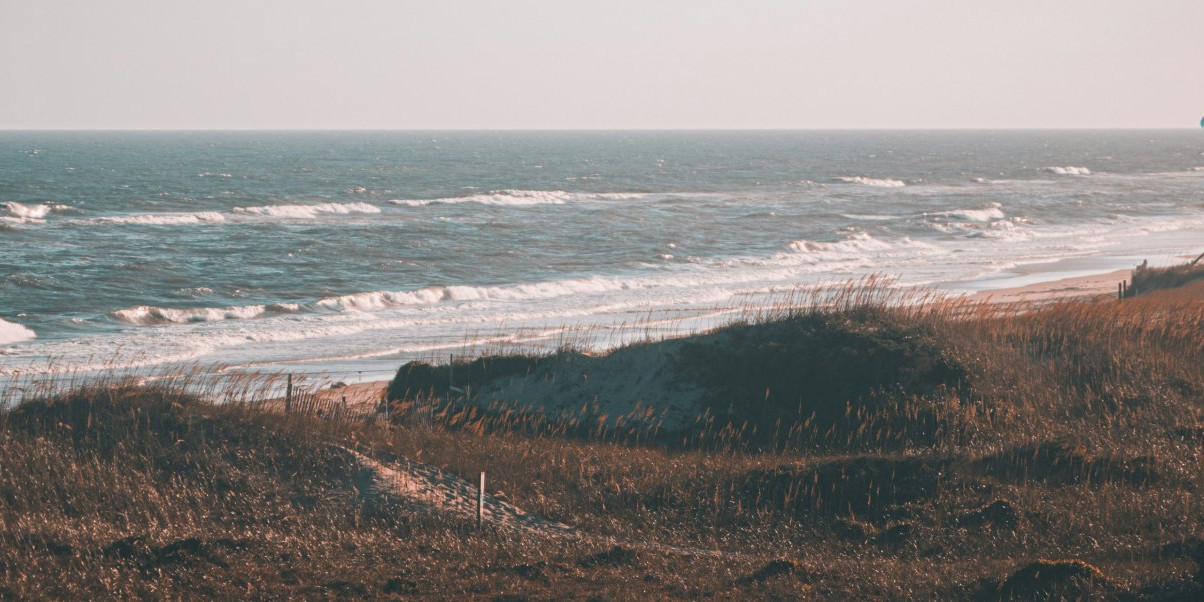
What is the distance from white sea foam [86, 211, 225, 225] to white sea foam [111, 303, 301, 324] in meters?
27.6

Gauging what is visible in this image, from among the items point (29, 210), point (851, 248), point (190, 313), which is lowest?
point (190, 313)

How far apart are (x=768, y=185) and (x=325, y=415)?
83135 millimetres

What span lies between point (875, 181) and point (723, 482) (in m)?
93.5

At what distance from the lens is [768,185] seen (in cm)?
9475

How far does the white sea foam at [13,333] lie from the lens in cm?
2791

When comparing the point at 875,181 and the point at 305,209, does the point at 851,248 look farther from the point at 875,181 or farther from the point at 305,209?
the point at 875,181

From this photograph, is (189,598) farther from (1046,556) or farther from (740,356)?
(740,356)

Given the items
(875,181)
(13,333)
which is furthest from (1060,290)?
(875,181)

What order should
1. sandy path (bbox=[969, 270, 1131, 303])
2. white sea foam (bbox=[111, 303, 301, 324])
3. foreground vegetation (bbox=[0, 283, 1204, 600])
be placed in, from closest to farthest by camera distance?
foreground vegetation (bbox=[0, 283, 1204, 600]), white sea foam (bbox=[111, 303, 301, 324]), sandy path (bbox=[969, 270, 1131, 303])

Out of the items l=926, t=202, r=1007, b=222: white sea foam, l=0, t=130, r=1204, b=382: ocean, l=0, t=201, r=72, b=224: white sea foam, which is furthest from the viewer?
l=926, t=202, r=1007, b=222: white sea foam

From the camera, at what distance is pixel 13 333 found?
2858cm

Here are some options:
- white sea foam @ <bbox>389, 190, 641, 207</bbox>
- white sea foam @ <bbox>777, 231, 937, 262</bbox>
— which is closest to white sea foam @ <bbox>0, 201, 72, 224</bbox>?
white sea foam @ <bbox>389, 190, 641, 207</bbox>

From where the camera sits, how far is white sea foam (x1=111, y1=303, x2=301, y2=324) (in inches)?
1241

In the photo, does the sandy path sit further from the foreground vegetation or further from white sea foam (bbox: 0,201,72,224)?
white sea foam (bbox: 0,201,72,224)
